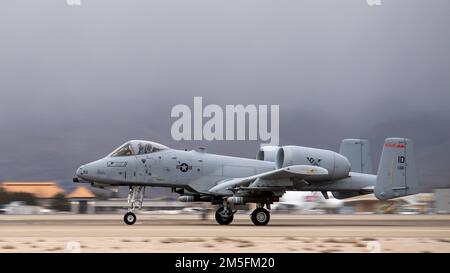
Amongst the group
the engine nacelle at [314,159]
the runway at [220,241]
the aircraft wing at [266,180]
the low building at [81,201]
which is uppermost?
the engine nacelle at [314,159]

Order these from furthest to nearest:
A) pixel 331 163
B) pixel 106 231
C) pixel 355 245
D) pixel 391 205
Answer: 1. pixel 391 205
2. pixel 331 163
3. pixel 106 231
4. pixel 355 245

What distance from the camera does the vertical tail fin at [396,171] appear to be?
1162 inches

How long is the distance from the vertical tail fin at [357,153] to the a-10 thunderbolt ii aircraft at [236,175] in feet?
8.51

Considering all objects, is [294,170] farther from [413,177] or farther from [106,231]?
[106,231]

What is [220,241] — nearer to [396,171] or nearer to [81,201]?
[396,171]

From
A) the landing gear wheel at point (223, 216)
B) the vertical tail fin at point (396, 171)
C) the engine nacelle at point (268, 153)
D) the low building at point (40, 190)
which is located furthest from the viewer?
the low building at point (40, 190)

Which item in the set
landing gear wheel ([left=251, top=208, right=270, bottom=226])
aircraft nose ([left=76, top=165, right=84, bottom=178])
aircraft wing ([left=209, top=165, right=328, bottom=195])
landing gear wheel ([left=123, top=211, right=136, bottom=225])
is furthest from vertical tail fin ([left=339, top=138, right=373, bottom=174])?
aircraft nose ([left=76, top=165, right=84, bottom=178])

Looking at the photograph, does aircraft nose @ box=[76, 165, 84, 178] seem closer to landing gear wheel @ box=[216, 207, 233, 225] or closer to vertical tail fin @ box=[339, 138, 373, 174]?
landing gear wheel @ box=[216, 207, 233, 225]

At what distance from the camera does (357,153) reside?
3384cm

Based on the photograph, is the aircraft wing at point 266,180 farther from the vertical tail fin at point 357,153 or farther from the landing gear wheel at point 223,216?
the vertical tail fin at point 357,153

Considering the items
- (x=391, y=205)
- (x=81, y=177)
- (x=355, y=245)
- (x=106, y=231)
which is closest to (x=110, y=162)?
(x=81, y=177)

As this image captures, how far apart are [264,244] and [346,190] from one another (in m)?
12.4

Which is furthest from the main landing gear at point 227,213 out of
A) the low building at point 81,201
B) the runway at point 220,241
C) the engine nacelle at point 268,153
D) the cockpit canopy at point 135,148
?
the low building at point 81,201
